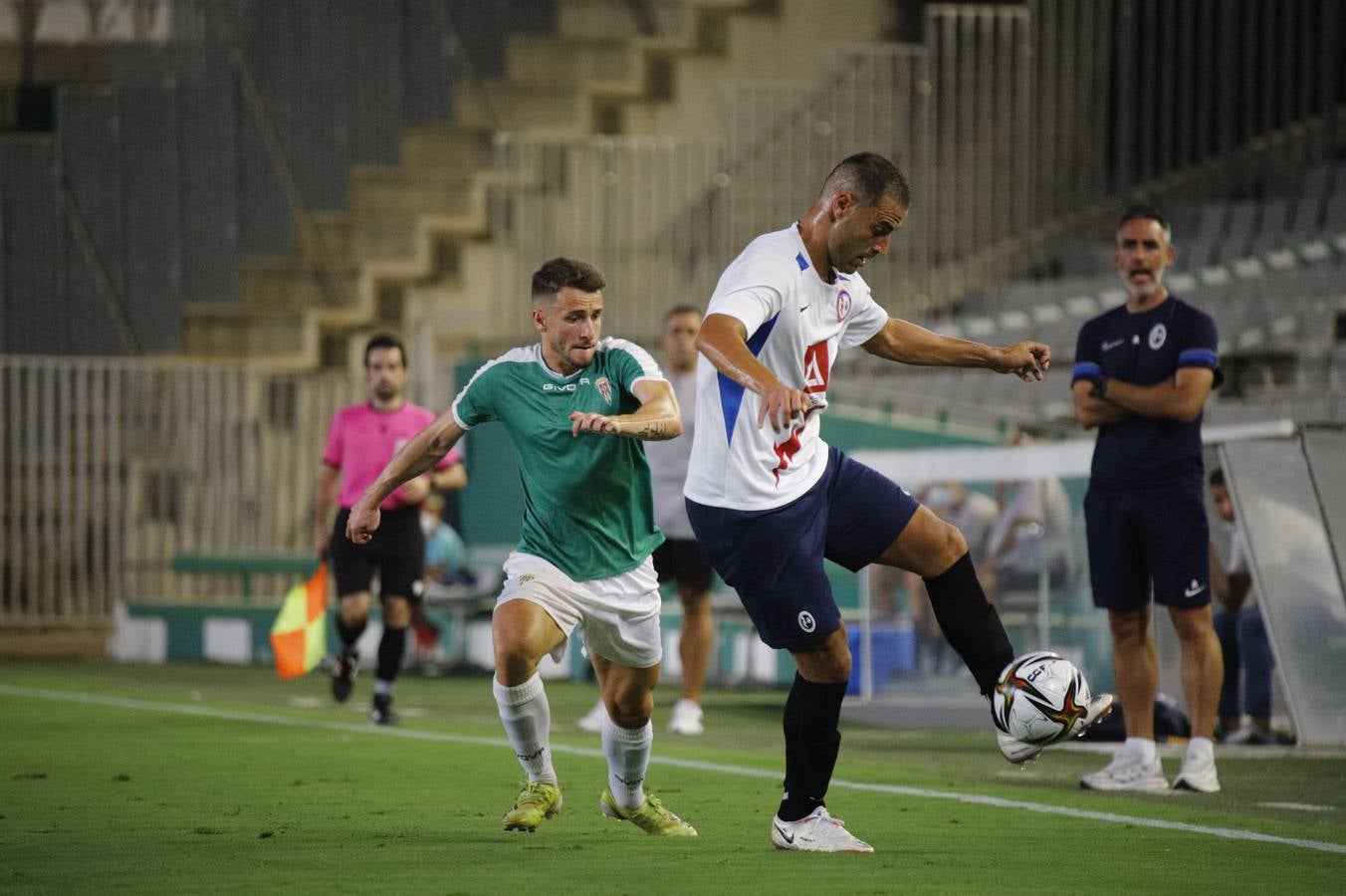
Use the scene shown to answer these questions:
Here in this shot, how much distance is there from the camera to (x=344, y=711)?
13.5m

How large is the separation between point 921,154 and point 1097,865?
18.2 metres

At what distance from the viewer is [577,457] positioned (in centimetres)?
699

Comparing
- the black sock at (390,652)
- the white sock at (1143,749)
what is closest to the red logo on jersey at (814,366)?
the white sock at (1143,749)

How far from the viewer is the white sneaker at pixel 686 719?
1191 centimetres

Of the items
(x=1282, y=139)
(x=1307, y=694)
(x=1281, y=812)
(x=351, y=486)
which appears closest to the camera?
(x=1281, y=812)

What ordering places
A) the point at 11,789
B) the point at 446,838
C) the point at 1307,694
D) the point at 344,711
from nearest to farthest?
the point at 446,838
the point at 11,789
the point at 1307,694
the point at 344,711

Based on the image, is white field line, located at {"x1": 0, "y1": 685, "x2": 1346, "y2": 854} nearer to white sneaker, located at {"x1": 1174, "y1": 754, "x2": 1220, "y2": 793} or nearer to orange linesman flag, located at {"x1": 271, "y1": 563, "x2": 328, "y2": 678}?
orange linesman flag, located at {"x1": 271, "y1": 563, "x2": 328, "y2": 678}

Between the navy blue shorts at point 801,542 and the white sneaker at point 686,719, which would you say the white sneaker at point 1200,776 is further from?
the white sneaker at point 686,719

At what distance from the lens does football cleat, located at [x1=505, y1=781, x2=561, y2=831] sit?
7043 mm

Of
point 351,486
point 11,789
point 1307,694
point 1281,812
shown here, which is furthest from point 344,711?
point 1281,812

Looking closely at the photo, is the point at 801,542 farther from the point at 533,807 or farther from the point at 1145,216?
the point at 1145,216

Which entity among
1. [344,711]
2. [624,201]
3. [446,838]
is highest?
[624,201]

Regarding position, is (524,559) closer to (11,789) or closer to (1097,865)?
(1097,865)

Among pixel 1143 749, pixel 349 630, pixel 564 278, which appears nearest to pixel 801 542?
pixel 564 278
